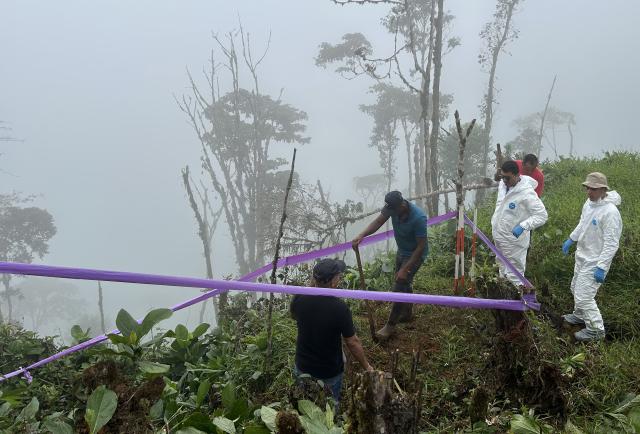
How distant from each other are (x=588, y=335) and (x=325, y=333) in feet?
9.06

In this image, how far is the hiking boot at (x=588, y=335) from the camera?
3850mm

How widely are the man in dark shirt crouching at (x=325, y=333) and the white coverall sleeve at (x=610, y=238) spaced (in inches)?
102

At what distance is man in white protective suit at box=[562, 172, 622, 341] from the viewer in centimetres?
379

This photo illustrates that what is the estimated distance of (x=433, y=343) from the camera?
3.96m

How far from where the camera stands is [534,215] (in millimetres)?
4383

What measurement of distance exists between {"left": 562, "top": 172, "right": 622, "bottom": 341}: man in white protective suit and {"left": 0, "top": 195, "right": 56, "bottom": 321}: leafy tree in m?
31.4

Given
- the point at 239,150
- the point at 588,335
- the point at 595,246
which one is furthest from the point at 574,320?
the point at 239,150

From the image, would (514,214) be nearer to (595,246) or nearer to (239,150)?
(595,246)

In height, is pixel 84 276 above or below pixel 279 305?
above

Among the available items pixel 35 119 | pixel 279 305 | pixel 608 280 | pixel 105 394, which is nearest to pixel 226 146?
pixel 279 305

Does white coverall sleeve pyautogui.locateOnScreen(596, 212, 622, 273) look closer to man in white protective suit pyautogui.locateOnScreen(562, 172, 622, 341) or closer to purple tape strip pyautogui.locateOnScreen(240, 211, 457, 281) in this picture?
man in white protective suit pyautogui.locateOnScreen(562, 172, 622, 341)

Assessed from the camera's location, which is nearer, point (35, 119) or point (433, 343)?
point (433, 343)

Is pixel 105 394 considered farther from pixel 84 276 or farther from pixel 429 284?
pixel 429 284

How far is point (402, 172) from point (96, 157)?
3436 inches
